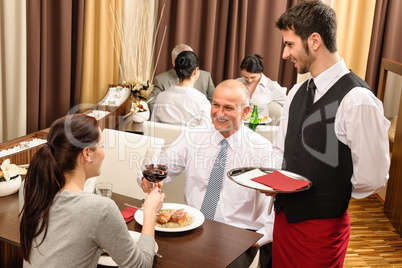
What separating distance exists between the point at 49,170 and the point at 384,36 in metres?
4.58

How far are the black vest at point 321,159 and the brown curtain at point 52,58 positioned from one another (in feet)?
7.60

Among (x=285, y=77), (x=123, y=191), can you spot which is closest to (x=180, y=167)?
(x=123, y=191)

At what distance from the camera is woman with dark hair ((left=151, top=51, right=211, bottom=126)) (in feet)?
11.2

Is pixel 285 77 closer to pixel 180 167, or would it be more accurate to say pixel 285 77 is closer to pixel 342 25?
pixel 342 25

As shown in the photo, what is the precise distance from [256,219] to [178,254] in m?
0.71

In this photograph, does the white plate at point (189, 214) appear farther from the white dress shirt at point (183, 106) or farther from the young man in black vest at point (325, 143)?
the white dress shirt at point (183, 106)

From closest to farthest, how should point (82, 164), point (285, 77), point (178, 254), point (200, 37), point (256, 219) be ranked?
point (82, 164) → point (178, 254) → point (256, 219) → point (200, 37) → point (285, 77)

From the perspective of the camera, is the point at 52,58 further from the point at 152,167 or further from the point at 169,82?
the point at 152,167

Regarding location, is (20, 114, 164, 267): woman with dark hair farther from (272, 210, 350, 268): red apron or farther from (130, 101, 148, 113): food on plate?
(130, 101, 148, 113): food on plate

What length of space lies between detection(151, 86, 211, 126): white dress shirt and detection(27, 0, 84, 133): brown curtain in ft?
2.87

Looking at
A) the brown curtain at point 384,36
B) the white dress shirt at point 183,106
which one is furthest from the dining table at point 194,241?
the brown curtain at point 384,36

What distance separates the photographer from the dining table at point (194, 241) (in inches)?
61.5

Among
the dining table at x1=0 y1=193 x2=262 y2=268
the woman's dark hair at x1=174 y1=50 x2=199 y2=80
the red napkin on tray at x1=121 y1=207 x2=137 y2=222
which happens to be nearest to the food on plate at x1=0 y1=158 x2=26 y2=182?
the dining table at x1=0 y1=193 x2=262 y2=268

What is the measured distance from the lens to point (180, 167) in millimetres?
2373
